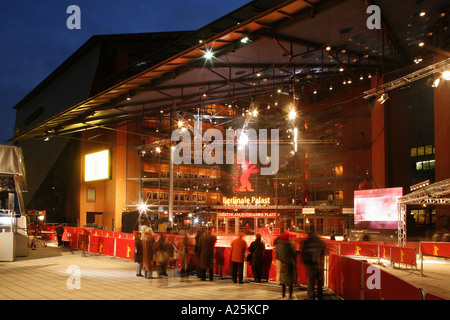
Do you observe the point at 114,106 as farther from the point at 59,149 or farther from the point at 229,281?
the point at 59,149

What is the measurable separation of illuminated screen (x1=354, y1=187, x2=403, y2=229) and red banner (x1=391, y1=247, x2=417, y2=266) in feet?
23.6

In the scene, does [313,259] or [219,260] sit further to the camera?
[219,260]

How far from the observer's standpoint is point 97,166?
35875mm

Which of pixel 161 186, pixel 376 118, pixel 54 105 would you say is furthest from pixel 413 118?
pixel 54 105

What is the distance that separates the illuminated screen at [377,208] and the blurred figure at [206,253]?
15.2m

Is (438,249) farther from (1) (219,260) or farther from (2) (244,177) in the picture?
(2) (244,177)

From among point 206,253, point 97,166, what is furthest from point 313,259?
point 97,166

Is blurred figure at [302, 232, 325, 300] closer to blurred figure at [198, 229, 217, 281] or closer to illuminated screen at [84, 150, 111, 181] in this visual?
blurred figure at [198, 229, 217, 281]

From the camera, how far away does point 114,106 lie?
24.6 meters

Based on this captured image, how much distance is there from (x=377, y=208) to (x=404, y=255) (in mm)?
9279

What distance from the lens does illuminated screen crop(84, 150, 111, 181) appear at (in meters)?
34.5

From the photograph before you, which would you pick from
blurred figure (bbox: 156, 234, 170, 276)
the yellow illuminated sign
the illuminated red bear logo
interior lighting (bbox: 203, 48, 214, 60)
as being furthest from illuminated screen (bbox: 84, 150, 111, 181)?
blurred figure (bbox: 156, 234, 170, 276)

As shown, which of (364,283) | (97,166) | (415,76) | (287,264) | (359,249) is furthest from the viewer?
(97,166)

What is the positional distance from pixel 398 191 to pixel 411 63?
8.70 metres
